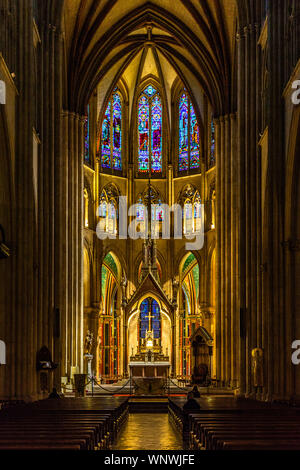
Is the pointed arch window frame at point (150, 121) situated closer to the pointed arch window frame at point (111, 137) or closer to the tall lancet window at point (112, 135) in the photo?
the pointed arch window frame at point (111, 137)

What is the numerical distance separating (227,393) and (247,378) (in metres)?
5.30

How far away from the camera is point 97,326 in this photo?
41656 mm

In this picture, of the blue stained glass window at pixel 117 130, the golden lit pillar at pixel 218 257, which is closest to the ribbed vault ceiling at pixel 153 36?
the golden lit pillar at pixel 218 257

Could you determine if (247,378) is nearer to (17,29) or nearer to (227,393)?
(227,393)

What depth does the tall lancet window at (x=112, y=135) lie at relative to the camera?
4475cm

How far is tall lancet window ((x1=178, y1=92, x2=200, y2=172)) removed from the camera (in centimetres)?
4447

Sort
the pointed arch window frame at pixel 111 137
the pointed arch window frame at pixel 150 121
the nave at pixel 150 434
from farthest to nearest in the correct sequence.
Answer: the pointed arch window frame at pixel 150 121
the pointed arch window frame at pixel 111 137
the nave at pixel 150 434

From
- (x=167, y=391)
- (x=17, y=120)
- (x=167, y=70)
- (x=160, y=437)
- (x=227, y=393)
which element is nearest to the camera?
(x=160, y=437)

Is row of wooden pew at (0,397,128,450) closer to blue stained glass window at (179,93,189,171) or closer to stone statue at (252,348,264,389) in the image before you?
stone statue at (252,348,264,389)

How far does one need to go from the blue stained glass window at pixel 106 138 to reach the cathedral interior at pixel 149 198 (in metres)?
0.13

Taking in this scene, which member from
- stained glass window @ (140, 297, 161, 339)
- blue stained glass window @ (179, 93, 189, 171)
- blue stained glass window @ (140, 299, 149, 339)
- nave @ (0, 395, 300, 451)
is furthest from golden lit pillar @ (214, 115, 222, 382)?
nave @ (0, 395, 300, 451)

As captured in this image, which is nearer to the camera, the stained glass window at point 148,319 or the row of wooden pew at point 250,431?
the row of wooden pew at point 250,431

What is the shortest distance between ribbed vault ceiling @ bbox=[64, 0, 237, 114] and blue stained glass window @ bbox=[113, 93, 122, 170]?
522 centimetres
